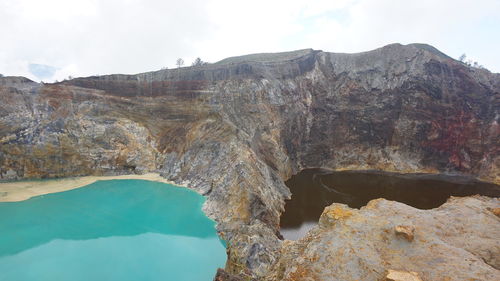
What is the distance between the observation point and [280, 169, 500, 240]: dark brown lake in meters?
20.8

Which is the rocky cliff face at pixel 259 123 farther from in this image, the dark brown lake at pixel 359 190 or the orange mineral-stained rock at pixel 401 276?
the orange mineral-stained rock at pixel 401 276

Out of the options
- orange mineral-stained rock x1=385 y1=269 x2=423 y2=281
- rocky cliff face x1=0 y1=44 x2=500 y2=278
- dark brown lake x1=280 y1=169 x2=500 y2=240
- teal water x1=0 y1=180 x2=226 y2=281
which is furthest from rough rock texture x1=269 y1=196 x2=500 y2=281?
rocky cliff face x1=0 y1=44 x2=500 y2=278

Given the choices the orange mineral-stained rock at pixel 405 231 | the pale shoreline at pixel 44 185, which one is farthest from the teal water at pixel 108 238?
the orange mineral-stained rock at pixel 405 231

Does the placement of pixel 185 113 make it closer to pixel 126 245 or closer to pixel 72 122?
pixel 72 122

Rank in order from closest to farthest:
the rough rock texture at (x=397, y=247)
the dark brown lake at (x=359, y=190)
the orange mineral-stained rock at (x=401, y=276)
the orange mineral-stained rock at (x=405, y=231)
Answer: the orange mineral-stained rock at (x=401, y=276) < the rough rock texture at (x=397, y=247) < the orange mineral-stained rock at (x=405, y=231) < the dark brown lake at (x=359, y=190)

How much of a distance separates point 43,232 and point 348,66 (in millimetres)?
38889

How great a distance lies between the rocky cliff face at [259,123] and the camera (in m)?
26.2

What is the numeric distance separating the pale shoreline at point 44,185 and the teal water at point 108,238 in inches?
52.4

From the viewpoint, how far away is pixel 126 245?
609 inches

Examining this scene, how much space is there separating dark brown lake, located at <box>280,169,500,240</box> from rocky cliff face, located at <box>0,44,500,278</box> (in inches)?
63.8

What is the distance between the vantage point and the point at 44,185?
2525 centimetres

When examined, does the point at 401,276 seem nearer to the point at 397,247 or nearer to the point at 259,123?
the point at 397,247

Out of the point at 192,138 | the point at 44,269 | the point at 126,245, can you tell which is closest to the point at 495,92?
the point at 192,138

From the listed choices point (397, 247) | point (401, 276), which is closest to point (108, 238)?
point (397, 247)
